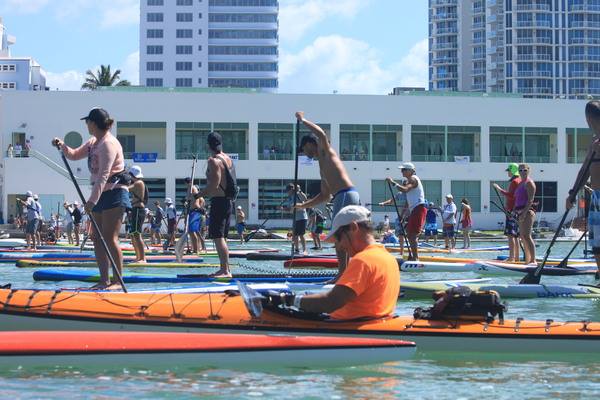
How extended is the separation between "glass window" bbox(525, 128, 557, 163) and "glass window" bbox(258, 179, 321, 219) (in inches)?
539

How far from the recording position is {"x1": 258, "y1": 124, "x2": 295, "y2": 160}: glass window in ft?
200

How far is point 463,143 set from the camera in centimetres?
6334

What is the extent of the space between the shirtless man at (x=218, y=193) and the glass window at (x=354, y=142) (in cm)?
4912

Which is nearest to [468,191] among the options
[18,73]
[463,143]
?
[463,143]

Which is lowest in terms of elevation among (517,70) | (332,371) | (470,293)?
(332,371)

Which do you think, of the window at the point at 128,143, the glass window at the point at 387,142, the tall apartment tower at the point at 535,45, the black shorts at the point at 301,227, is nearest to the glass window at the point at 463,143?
the glass window at the point at 387,142

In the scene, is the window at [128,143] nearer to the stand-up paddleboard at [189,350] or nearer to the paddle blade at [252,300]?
the paddle blade at [252,300]

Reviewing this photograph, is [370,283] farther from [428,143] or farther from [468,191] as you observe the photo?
[428,143]

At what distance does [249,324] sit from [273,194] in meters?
53.2

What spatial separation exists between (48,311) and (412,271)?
883cm

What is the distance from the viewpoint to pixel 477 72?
5487 inches

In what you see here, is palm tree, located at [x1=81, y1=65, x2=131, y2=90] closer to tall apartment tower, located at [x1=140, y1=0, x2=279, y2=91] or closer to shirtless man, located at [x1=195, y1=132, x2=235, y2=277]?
tall apartment tower, located at [x1=140, y1=0, x2=279, y2=91]

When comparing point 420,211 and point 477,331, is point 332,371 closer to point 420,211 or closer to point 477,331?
point 477,331

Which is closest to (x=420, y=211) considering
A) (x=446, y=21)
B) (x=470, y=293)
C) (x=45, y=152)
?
(x=470, y=293)
